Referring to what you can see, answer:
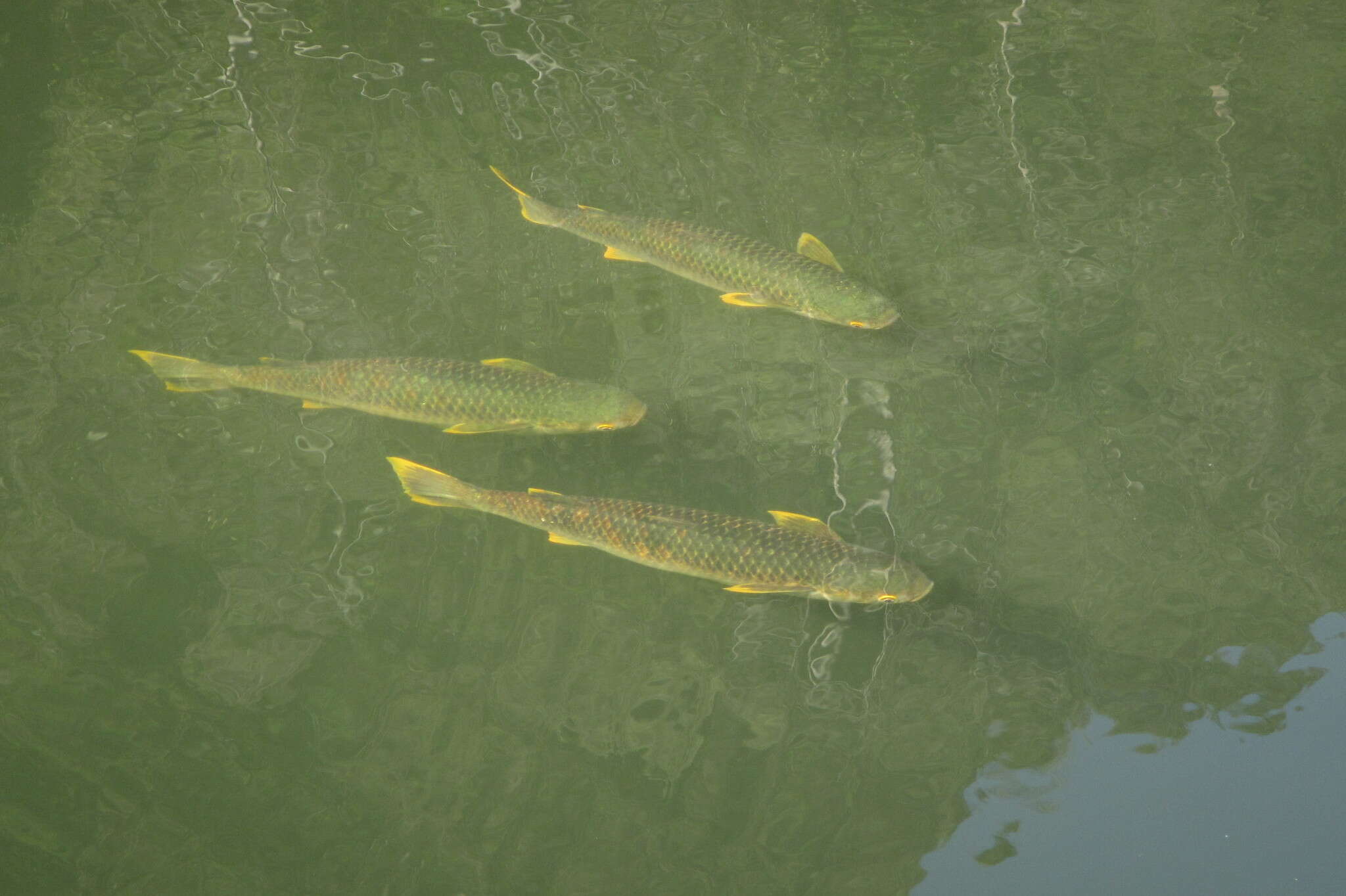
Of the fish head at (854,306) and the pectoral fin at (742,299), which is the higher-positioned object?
the fish head at (854,306)

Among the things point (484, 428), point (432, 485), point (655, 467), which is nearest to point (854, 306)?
point (655, 467)

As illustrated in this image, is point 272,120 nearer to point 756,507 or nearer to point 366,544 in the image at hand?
point 366,544

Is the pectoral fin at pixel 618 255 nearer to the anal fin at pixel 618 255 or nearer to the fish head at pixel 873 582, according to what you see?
the anal fin at pixel 618 255

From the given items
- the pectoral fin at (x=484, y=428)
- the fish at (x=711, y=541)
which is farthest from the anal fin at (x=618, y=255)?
the fish at (x=711, y=541)

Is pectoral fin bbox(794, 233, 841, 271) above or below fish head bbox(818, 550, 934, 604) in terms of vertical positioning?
above

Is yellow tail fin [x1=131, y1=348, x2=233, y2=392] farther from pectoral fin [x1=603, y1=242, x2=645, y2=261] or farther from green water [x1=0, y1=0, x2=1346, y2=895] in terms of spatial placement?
pectoral fin [x1=603, y1=242, x2=645, y2=261]

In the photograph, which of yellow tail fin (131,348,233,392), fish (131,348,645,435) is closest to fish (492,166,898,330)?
fish (131,348,645,435)

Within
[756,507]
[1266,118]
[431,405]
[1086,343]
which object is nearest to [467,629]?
[431,405]
